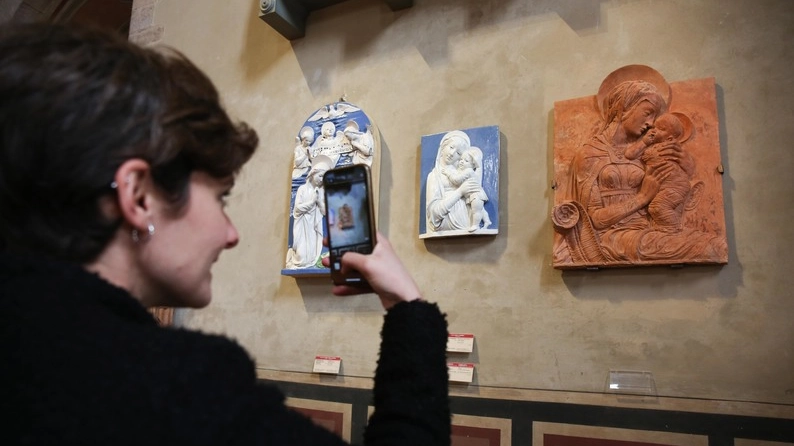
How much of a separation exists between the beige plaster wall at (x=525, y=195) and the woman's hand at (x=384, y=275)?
6.94 ft

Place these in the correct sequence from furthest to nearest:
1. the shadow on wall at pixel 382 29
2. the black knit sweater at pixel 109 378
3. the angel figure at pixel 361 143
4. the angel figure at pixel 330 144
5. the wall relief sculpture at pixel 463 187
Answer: the angel figure at pixel 330 144
the angel figure at pixel 361 143
the shadow on wall at pixel 382 29
the wall relief sculpture at pixel 463 187
the black knit sweater at pixel 109 378

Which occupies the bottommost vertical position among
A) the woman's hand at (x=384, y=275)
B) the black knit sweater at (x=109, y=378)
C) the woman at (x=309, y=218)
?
the black knit sweater at (x=109, y=378)

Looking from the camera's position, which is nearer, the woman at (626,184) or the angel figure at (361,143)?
the woman at (626,184)

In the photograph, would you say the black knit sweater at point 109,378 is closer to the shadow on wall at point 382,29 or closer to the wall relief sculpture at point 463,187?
the wall relief sculpture at point 463,187

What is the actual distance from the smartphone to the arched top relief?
300 centimetres

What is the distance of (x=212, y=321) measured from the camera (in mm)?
4441

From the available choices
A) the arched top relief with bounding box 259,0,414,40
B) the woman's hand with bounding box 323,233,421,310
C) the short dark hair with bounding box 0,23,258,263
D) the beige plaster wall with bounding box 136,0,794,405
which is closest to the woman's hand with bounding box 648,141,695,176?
the beige plaster wall with bounding box 136,0,794,405

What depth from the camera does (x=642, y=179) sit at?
3.07 metres

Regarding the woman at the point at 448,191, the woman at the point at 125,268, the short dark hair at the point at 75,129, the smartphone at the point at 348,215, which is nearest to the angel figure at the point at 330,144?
the woman at the point at 448,191

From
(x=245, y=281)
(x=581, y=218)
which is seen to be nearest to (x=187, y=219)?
(x=581, y=218)

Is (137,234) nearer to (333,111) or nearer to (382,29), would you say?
(333,111)

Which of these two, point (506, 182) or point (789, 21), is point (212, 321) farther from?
point (789, 21)

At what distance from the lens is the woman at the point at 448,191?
3.49 m

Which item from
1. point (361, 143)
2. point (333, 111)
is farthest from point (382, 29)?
point (361, 143)
